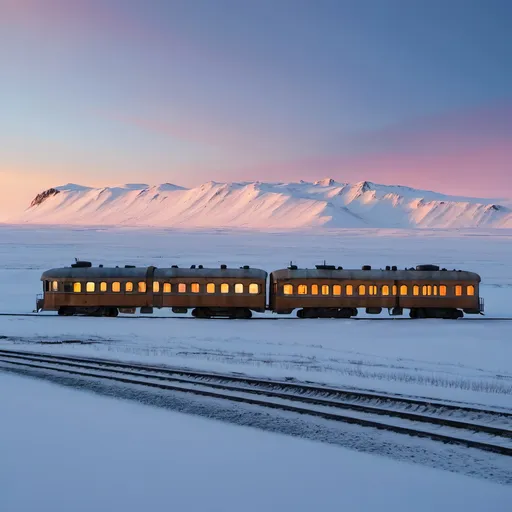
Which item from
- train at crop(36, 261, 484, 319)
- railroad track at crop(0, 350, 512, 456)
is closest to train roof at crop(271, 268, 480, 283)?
train at crop(36, 261, 484, 319)

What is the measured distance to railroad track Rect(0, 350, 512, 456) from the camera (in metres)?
11.9

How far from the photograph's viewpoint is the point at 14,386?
16.2 meters

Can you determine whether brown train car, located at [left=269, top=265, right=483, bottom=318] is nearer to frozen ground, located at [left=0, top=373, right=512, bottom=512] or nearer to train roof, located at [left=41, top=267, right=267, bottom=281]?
train roof, located at [left=41, top=267, right=267, bottom=281]

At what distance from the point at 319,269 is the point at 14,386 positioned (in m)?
22.0

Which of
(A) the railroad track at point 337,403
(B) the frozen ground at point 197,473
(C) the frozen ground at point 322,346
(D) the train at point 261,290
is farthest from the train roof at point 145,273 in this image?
(B) the frozen ground at point 197,473

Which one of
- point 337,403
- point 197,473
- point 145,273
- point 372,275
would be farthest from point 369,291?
point 197,473

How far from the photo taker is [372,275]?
1352 inches

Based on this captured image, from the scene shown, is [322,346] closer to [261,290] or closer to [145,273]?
[261,290]

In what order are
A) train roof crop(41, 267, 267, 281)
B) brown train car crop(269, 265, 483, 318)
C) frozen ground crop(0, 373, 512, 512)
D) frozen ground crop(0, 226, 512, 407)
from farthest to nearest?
train roof crop(41, 267, 267, 281) → brown train car crop(269, 265, 483, 318) → frozen ground crop(0, 226, 512, 407) → frozen ground crop(0, 373, 512, 512)

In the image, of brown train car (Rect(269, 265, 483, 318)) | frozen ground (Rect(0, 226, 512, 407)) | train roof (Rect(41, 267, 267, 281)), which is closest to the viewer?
frozen ground (Rect(0, 226, 512, 407))

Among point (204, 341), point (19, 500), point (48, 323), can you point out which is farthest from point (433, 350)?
point (48, 323)

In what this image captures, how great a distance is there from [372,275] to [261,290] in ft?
23.6

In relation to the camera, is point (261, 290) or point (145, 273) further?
point (145, 273)

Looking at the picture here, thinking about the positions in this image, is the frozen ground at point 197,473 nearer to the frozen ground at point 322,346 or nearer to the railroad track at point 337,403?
the railroad track at point 337,403
